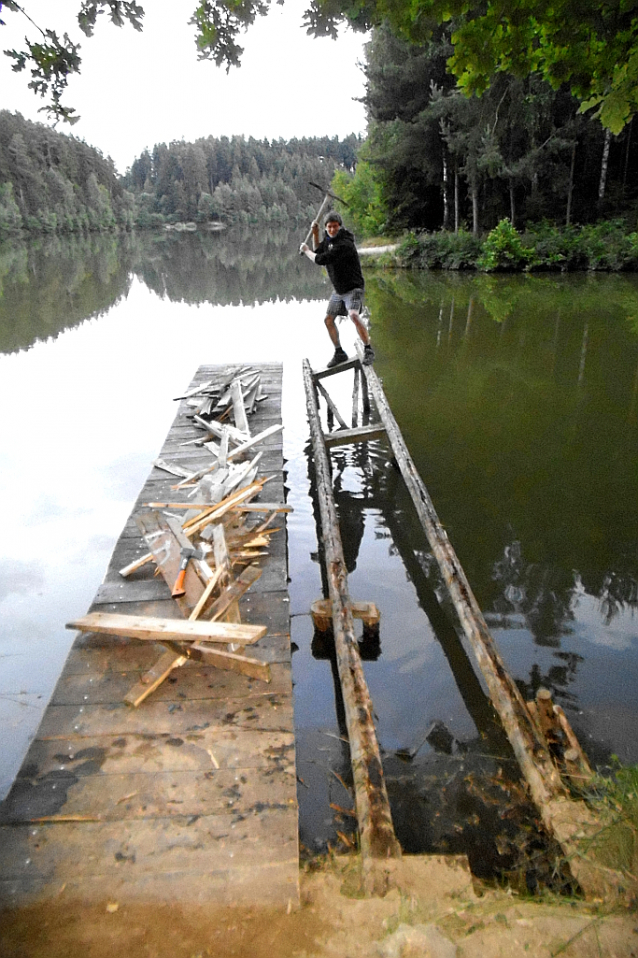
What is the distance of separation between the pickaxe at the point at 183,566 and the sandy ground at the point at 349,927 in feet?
6.94

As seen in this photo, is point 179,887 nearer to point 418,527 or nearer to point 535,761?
point 535,761

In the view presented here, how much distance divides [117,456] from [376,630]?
587cm

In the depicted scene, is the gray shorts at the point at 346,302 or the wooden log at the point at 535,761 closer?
the wooden log at the point at 535,761

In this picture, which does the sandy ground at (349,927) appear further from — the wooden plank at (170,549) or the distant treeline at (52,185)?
the distant treeline at (52,185)

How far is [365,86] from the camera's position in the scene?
108 feet

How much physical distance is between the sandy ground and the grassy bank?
92.3 ft

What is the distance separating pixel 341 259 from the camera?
9.09 meters

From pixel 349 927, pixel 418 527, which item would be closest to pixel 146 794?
pixel 349 927

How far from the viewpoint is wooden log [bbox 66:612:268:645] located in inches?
139

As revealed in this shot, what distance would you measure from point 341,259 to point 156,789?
7999 millimetres

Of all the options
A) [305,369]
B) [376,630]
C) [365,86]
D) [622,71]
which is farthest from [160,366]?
[365,86]

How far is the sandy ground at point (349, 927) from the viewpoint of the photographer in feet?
6.77

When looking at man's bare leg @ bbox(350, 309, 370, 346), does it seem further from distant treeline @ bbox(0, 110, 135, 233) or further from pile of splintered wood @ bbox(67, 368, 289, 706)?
distant treeline @ bbox(0, 110, 135, 233)

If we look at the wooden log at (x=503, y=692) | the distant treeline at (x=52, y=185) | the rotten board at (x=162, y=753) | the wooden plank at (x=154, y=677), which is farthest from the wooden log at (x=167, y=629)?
the distant treeline at (x=52, y=185)
